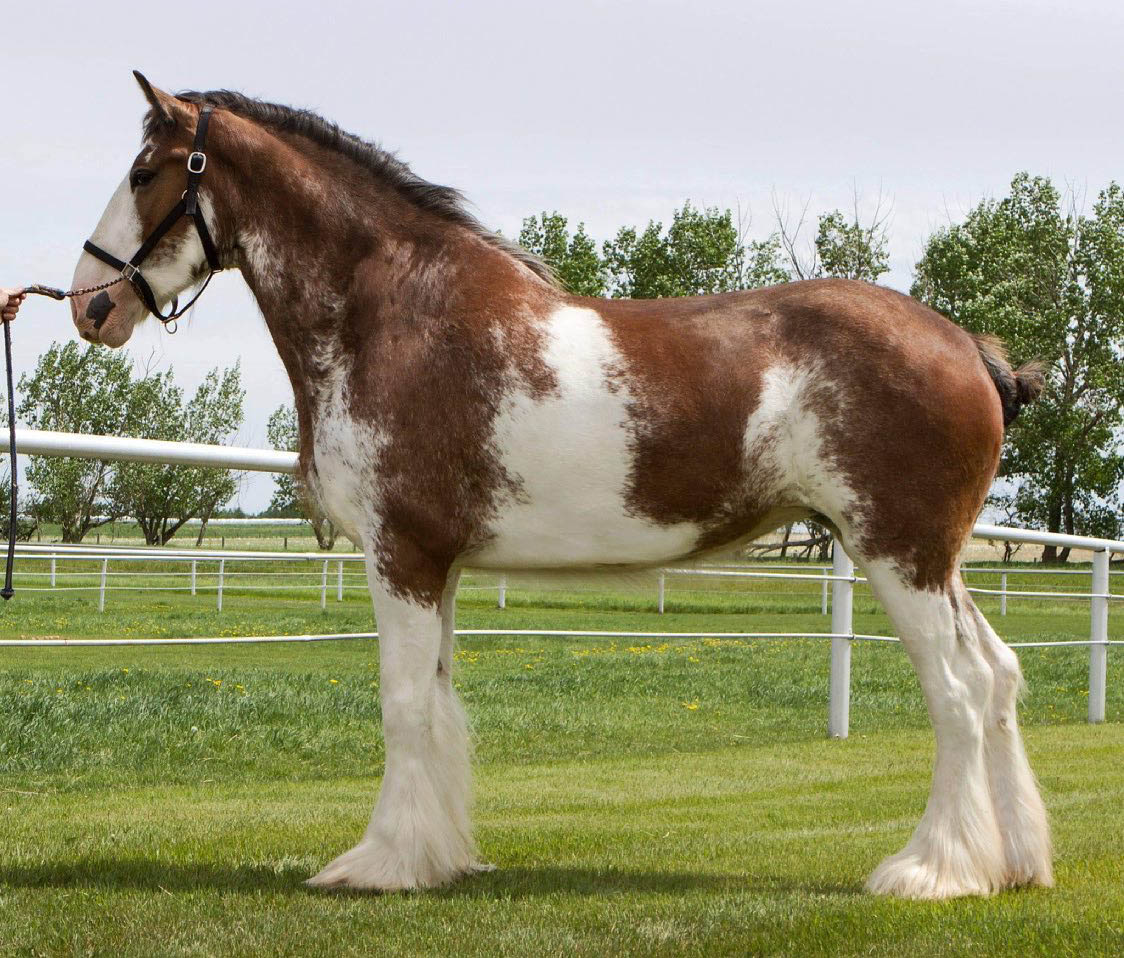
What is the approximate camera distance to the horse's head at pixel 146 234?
400 cm

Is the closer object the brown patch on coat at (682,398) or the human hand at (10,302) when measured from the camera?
the brown patch on coat at (682,398)

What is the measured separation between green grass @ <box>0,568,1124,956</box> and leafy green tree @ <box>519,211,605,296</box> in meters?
28.9

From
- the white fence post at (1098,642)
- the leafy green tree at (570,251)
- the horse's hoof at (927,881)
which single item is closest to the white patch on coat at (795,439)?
the horse's hoof at (927,881)

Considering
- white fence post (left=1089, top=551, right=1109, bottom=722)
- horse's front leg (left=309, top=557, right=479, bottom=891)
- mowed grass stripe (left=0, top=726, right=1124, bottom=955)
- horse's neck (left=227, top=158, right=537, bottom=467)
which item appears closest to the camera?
mowed grass stripe (left=0, top=726, right=1124, bottom=955)

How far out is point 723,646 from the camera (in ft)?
63.9

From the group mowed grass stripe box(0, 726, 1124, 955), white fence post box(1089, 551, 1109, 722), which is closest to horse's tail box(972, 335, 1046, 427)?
mowed grass stripe box(0, 726, 1124, 955)

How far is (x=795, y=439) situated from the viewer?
12.3 feet

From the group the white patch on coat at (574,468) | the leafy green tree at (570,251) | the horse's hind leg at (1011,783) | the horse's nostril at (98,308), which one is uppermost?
the leafy green tree at (570,251)

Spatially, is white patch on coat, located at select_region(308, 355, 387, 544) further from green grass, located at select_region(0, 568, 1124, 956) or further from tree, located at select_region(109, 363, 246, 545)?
tree, located at select_region(109, 363, 246, 545)

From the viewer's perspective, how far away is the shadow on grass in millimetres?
3676

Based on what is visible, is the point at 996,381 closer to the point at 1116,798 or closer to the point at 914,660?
the point at 914,660

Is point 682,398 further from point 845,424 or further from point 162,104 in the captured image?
point 162,104

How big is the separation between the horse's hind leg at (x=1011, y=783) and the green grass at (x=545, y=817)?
0.39 ft

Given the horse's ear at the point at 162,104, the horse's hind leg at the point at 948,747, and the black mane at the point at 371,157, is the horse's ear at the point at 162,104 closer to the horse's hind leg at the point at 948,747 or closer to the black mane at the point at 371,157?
the black mane at the point at 371,157
